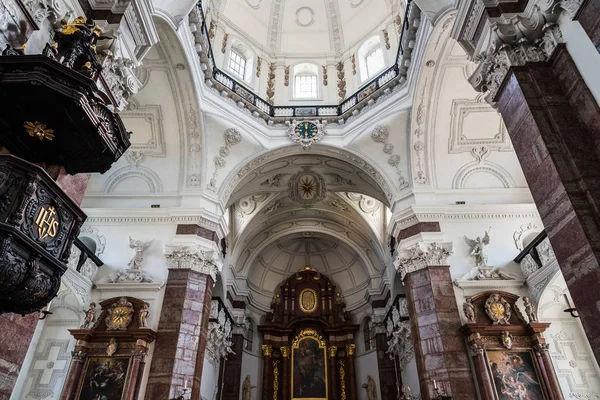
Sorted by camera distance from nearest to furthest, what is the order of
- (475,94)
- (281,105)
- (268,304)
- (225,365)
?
1. (475,94)
2. (281,105)
3. (225,365)
4. (268,304)

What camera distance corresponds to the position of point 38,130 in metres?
4.62

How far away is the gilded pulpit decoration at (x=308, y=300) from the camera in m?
21.4

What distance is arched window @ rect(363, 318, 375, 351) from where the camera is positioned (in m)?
19.1

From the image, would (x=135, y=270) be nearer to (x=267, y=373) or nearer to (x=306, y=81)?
(x=267, y=373)

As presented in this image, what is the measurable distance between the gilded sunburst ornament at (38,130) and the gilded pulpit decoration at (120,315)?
289 inches

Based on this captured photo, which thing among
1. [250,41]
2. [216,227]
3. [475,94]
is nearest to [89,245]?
[216,227]

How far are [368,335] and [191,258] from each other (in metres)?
11.4

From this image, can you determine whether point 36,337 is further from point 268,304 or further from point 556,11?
point 556,11

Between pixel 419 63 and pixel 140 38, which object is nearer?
pixel 140 38

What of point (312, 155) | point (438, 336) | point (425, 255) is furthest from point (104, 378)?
point (312, 155)

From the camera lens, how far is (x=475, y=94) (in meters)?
12.5

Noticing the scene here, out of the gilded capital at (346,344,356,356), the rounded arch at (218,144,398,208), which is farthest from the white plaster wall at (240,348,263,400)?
the rounded arch at (218,144,398,208)

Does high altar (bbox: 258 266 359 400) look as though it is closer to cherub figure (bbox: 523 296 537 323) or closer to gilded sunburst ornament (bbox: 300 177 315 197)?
gilded sunburst ornament (bbox: 300 177 315 197)

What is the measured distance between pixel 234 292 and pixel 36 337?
873cm
